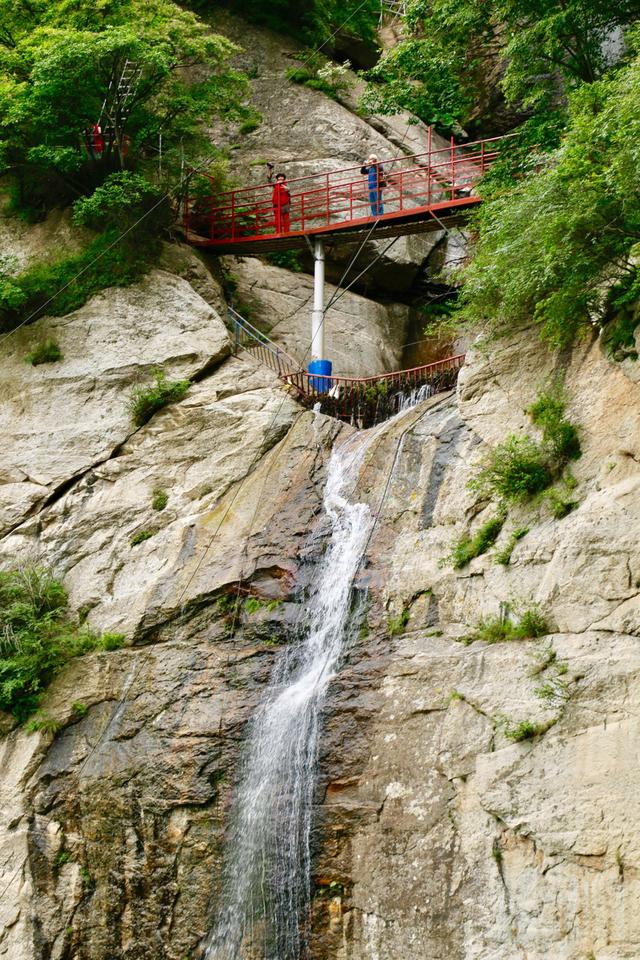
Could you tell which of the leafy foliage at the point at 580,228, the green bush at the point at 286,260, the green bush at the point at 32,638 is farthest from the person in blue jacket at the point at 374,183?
the green bush at the point at 32,638

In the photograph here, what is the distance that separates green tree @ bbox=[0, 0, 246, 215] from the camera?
20062 mm

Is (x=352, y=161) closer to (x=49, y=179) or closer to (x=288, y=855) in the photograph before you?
(x=49, y=179)

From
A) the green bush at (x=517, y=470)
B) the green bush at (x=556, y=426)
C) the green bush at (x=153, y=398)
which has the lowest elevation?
the green bush at (x=153, y=398)

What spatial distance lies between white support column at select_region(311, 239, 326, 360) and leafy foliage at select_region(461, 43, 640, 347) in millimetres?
7710

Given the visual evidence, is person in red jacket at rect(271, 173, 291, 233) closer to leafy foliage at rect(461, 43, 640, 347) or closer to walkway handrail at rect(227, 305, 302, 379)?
walkway handrail at rect(227, 305, 302, 379)

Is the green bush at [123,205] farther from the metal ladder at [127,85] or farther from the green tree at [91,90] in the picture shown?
the metal ladder at [127,85]

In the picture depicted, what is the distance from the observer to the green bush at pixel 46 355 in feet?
65.3

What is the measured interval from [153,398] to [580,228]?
9390 mm

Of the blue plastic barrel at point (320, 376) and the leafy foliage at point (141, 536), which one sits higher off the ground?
the blue plastic barrel at point (320, 376)

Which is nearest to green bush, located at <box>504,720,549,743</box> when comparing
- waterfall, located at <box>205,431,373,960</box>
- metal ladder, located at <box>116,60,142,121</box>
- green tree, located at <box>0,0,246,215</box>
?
waterfall, located at <box>205,431,373,960</box>

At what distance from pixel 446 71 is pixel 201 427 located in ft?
32.9

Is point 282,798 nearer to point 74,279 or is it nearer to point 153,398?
point 153,398

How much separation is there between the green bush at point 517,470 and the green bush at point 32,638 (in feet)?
21.9

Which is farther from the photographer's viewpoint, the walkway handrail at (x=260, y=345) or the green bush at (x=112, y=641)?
the walkway handrail at (x=260, y=345)
